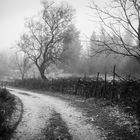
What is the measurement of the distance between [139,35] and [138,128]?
5.05m

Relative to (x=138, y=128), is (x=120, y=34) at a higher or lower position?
higher

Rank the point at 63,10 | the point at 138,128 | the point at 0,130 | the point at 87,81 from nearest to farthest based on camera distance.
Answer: the point at 0,130, the point at 138,128, the point at 87,81, the point at 63,10

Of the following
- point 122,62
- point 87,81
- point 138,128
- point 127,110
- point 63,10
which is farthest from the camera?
point 122,62

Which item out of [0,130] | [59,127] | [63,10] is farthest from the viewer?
[63,10]

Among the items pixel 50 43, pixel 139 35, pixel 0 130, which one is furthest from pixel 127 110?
pixel 50 43

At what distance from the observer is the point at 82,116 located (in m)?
7.66

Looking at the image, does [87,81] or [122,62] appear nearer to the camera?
[87,81]

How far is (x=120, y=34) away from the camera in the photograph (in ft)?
29.5

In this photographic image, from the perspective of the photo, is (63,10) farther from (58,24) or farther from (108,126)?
(108,126)

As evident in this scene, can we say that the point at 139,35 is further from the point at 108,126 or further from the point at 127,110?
the point at 108,126

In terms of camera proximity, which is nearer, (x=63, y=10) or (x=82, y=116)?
(x=82, y=116)

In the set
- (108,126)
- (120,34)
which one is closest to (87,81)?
(120,34)

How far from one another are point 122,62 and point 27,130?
33.2 m

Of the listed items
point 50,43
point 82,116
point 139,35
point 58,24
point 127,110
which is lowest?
point 82,116
